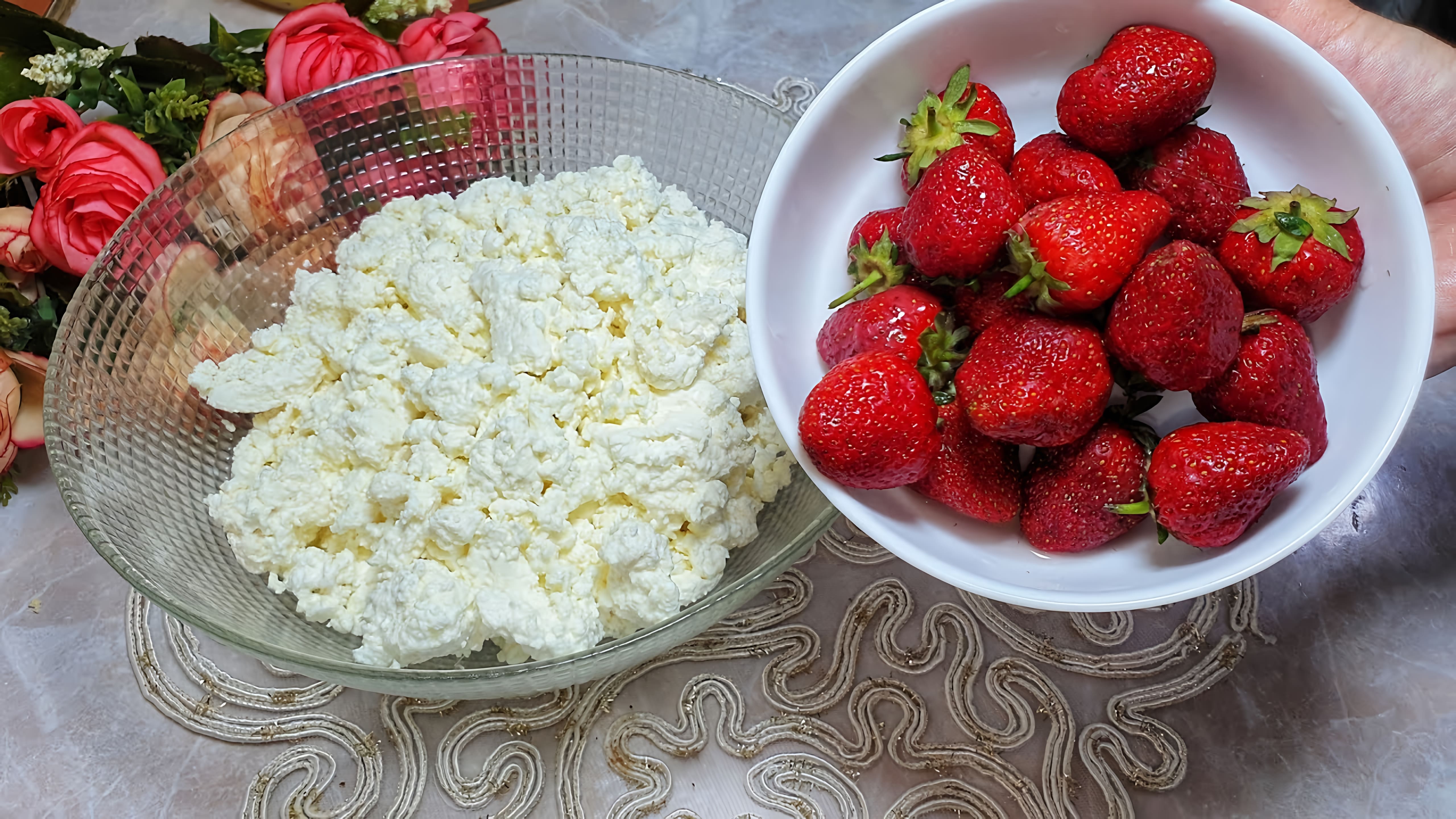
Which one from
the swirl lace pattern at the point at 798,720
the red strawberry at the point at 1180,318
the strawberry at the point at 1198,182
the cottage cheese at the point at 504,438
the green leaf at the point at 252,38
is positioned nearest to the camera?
the red strawberry at the point at 1180,318

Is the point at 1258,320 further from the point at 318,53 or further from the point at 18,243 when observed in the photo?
the point at 18,243

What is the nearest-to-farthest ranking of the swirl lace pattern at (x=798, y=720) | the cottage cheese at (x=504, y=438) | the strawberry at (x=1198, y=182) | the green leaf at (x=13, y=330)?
the strawberry at (x=1198, y=182) < the cottage cheese at (x=504, y=438) < the swirl lace pattern at (x=798, y=720) < the green leaf at (x=13, y=330)

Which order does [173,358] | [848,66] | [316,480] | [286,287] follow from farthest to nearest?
[286,287] < [173,358] < [316,480] < [848,66]

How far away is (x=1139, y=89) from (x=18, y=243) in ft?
4.36

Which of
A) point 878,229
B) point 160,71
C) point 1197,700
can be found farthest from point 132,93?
point 1197,700

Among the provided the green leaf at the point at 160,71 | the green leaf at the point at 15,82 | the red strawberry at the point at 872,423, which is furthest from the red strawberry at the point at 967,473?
the green leaf at the point at 15,82

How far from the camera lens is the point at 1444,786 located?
1.14m

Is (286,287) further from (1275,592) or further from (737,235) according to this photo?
(1275,592)

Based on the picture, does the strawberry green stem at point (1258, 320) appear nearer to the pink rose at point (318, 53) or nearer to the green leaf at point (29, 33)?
the pink rose at point (318, 53)

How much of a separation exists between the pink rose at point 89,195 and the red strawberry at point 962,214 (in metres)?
0.98

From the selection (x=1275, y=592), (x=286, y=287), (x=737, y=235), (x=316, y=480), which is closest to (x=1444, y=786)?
(x=1275, y=592)

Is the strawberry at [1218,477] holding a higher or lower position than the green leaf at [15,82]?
lower

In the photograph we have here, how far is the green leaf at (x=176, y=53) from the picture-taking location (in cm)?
128

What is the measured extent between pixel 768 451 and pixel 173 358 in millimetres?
747
